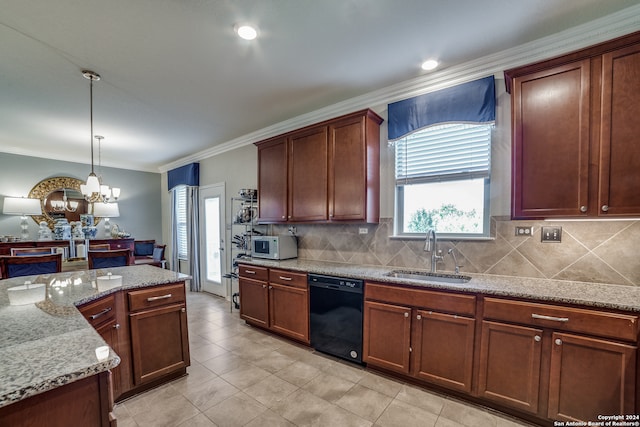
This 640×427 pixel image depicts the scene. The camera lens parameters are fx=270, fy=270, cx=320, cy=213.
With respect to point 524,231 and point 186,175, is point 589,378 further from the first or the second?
point 186,175

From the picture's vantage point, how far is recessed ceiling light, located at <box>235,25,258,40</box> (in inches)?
76.1

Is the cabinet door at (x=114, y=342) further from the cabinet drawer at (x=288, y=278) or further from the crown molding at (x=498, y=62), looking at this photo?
the crown molding at (x=498, y=62)

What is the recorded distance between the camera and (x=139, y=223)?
634cm

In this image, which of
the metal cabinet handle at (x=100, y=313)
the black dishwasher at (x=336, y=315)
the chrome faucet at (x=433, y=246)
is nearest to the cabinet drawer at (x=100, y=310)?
the metal cabinet handle at (x=100, y=313)

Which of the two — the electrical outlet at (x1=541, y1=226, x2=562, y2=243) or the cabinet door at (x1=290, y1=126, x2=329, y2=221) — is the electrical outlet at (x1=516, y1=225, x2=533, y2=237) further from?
the cabinet door at (x1=290, y1=126, x2=329, y2=221)

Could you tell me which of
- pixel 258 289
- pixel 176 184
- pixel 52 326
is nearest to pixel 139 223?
pixel 176 184

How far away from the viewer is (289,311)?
118 inches

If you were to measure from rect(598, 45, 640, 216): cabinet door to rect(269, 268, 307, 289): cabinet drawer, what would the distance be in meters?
2.41

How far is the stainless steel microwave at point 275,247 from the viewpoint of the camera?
345 cm

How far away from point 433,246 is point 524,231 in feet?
2.34

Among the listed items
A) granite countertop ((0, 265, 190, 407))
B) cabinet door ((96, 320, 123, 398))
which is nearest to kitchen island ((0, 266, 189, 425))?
granite countertop ((0, 265, 190, 407))

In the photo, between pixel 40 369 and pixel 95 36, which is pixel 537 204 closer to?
pixel 40 369

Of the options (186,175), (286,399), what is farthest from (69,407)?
(186,175)

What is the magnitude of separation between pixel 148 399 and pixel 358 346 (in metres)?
1.76
